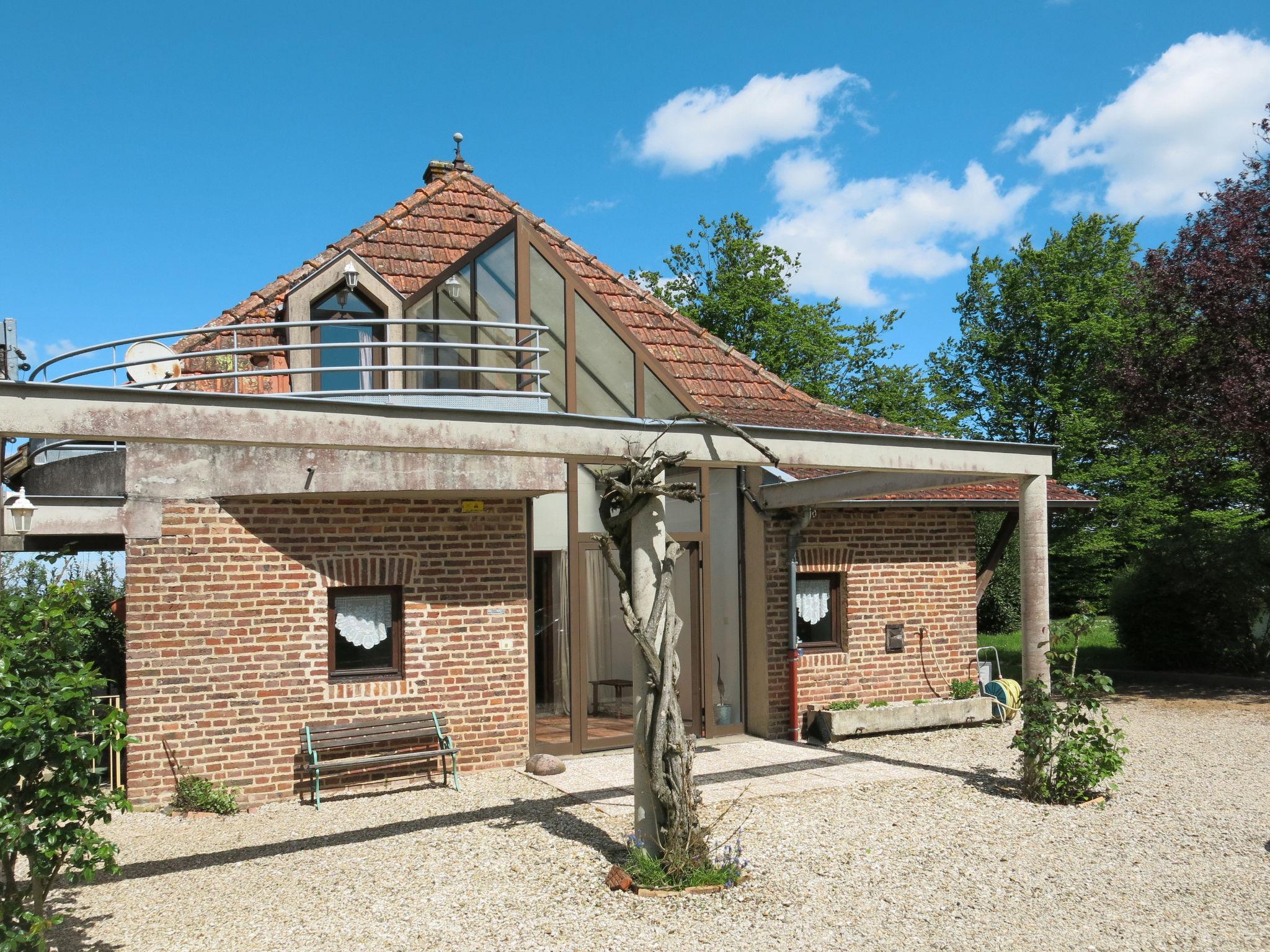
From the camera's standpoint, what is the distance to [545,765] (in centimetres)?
963

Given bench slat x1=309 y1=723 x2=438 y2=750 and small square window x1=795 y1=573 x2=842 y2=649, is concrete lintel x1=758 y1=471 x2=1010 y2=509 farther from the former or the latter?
bench slat x1=309 y1=723 x2=438 y2=750

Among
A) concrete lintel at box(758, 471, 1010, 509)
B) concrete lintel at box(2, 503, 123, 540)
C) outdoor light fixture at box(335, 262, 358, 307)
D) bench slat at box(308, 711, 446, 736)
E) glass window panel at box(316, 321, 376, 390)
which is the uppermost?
outdoor light fixture at box(335, 262, 358, 307)

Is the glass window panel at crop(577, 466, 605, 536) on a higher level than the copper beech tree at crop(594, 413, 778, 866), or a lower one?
higher

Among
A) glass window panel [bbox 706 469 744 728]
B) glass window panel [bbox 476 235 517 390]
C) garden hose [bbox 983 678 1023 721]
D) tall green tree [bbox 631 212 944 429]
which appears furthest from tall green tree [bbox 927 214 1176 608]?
glass window panel [bbox 476 235 517 390]

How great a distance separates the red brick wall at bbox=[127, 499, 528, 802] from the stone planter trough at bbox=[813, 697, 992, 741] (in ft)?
10.8

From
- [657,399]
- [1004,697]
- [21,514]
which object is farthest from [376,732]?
[1004,697]

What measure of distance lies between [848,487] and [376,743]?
5.14 metres

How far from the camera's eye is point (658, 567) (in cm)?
676

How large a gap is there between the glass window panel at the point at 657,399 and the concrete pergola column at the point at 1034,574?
372 cm

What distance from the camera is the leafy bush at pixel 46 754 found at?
449 cm

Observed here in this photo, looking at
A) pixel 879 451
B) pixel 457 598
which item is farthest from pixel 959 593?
pixel 457 598

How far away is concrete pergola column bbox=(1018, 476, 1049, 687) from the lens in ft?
29.3

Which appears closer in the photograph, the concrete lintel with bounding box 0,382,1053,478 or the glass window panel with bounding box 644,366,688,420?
A: the concrete lintel with bounding box 0,382,1053,478

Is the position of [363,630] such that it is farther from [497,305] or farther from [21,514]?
[497,305]
